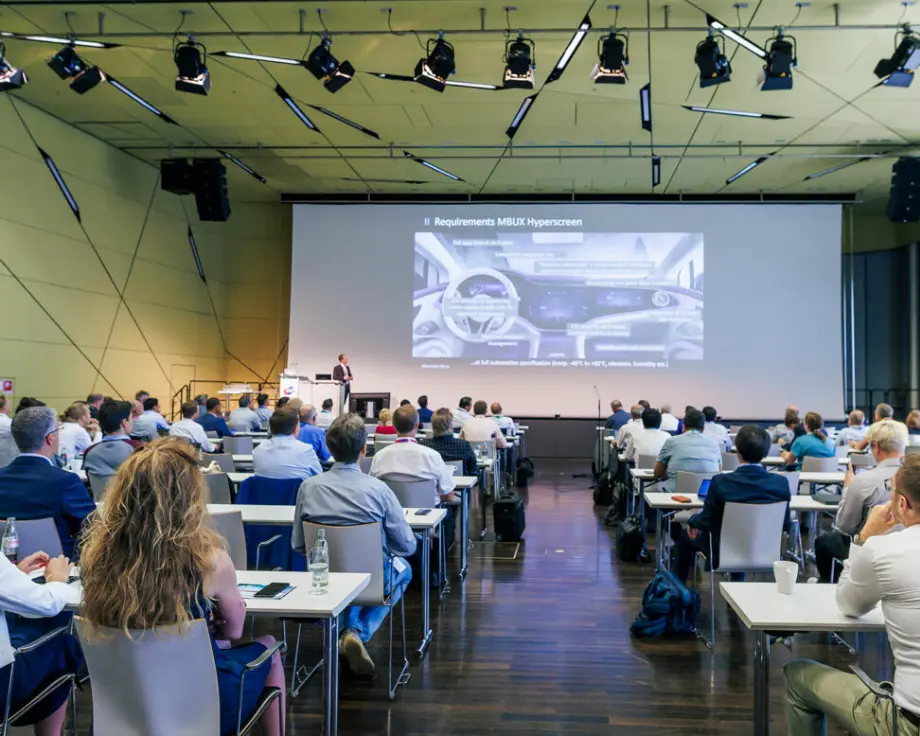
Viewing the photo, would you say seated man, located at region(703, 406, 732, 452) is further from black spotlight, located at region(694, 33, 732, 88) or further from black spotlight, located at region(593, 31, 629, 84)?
black spotlight, located at region(593, 31, 629, 84)

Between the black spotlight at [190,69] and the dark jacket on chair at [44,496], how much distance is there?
5.89m

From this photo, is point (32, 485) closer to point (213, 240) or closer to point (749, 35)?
point (749, 35)

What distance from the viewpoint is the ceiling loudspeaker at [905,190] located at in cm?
1141

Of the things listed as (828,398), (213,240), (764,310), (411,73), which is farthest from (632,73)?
(213,240)

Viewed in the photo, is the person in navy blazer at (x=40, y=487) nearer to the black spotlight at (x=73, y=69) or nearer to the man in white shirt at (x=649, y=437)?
the man in white shirt at (x=649, y=437)

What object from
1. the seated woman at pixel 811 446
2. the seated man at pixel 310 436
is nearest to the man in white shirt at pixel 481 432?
the seated man at pixel 310 436

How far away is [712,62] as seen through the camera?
732cm

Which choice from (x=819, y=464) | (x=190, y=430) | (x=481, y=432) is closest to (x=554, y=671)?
(x=819, y=464)

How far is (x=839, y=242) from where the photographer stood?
13461mm

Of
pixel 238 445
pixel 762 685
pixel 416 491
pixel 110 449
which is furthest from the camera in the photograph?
pixel 238 445

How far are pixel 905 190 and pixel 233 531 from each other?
11769 mm

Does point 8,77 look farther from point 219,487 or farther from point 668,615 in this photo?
point 668,615

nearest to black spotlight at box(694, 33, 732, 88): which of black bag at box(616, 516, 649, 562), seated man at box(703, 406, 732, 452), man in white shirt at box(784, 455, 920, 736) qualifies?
seated man at box(703, 406, 732, 452)

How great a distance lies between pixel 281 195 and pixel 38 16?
25.4ft
